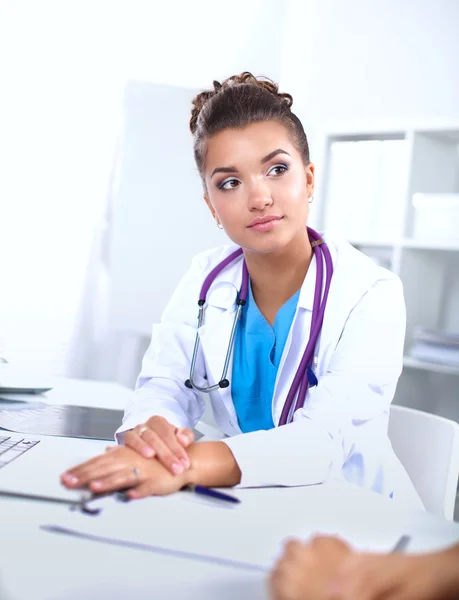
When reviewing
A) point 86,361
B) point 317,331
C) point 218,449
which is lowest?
point 86,361

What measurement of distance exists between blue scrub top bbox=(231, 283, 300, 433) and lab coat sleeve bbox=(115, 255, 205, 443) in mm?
86

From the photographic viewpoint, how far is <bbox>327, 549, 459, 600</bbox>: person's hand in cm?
58

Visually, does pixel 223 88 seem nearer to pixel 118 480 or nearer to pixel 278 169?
pixel 278 169

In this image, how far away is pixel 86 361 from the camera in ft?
12.2

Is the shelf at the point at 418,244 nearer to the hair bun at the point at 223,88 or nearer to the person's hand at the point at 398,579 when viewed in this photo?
the hair bun at the point at 223,88

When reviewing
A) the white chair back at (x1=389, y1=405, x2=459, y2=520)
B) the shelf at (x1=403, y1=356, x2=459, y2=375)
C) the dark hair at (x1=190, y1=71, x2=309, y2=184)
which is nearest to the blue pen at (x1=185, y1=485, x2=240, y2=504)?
the white chair back at (x1=389, y1=405, x2=459, y2=520)

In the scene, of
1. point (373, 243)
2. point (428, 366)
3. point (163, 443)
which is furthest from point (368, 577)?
point (373, 243)

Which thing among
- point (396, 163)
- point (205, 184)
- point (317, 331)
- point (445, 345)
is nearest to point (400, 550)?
point (317, 331)

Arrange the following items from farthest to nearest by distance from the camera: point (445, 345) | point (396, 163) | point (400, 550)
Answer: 1. point (396, 163)
2. point (445, 345)
3. point (400, 550)

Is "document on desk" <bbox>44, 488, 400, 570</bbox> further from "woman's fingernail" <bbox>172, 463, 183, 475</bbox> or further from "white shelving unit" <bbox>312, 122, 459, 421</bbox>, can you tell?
"white shelving unit" <bbox>312, 122, 459, 421</bbox>

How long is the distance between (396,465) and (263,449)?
324 mm

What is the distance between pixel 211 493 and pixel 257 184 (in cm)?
68

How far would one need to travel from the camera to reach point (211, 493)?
3.11 feet

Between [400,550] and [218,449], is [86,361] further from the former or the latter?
[400,550]
